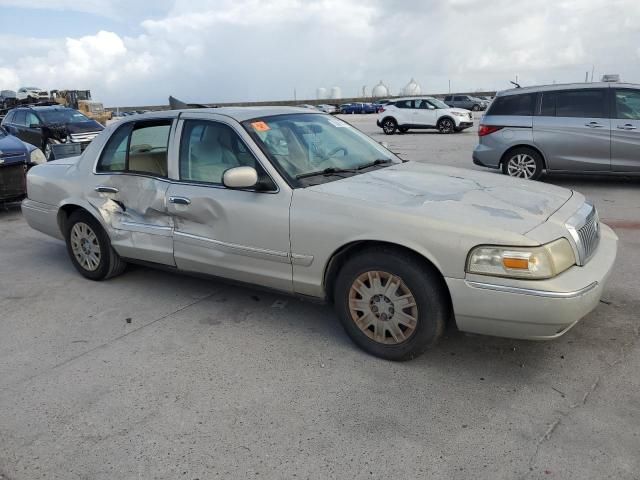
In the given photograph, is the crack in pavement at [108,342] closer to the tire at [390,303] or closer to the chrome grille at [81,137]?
the tire at [390,303]

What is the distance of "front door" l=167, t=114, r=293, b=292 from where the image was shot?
12.2 feet

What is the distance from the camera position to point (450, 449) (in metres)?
2.62

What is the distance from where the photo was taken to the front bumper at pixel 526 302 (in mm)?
2879

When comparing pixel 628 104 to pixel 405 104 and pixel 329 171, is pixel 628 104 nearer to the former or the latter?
pixel 329 171

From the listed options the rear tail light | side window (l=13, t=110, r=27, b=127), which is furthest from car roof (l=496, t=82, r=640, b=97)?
side window (l=13, t=110, r=27, b=127)

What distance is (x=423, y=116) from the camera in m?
23.8

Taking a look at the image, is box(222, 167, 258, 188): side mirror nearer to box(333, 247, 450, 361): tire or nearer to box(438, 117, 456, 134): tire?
box(333, 247, 450, 361): tire

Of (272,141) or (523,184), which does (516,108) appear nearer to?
(523,184)

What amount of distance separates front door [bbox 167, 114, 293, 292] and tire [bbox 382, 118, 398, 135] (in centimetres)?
2114

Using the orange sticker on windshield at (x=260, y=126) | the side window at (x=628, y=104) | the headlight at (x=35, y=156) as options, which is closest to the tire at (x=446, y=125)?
the side window at (x=628, y=104)

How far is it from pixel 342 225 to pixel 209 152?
141 centimetres

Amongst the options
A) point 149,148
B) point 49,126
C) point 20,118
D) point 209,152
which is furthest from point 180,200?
point 20,118

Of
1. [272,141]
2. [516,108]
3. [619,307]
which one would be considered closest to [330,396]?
[272,141]

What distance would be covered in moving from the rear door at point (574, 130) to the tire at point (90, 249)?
7.00m
